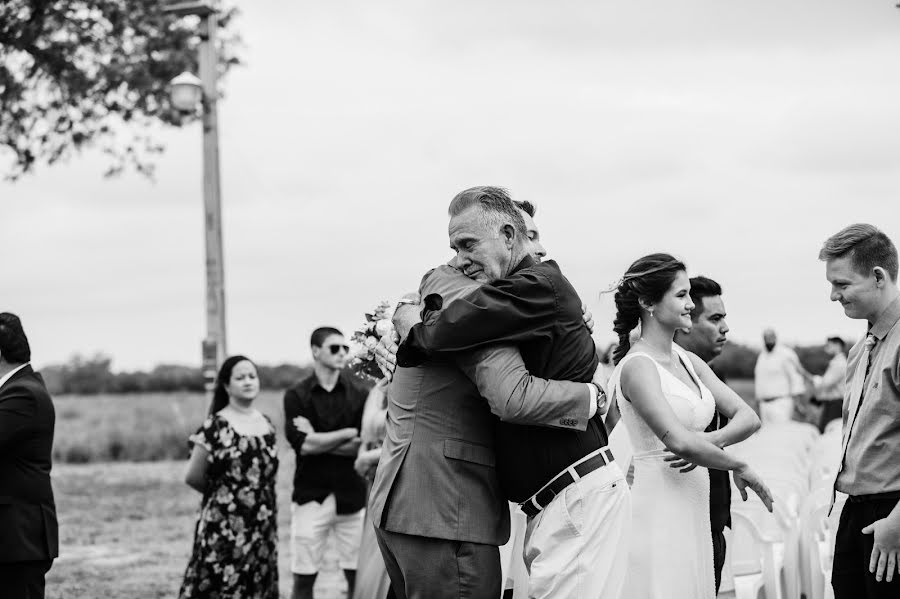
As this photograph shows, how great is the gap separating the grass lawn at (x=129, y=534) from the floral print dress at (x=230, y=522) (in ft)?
7.97

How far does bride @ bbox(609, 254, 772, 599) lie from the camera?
5.17 metres

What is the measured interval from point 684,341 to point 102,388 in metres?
33.2

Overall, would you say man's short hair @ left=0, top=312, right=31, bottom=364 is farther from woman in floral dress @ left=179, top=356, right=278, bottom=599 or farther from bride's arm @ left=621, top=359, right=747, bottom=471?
bride's arm @ left=621, top=359, right=747, bottom=471

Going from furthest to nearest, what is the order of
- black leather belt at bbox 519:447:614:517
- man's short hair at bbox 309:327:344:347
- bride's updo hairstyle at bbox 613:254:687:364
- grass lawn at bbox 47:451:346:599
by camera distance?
grass lawn at bbox 47:451:346:599, man's short hair at bbox 309:327:344:347, bride's updo hairstyle at bbox 613:254:687:364, black leather belt at bbox 519:447:614:517

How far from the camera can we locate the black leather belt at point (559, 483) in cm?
442

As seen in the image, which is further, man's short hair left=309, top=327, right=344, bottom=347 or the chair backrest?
man's short hair left=309, top=327, right=344, bottom=347

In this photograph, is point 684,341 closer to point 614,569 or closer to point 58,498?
point 614,569

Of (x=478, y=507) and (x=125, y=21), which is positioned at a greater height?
(x=125, y=21)

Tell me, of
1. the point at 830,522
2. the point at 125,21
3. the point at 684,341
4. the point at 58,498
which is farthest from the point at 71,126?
the point at 830,522

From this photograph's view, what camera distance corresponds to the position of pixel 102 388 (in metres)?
37.4

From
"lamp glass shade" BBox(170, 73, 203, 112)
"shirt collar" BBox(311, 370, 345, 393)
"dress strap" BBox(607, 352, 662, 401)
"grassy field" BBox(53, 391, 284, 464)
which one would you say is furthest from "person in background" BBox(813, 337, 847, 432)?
"dress strap" BBox(607, 352, 662, 401)

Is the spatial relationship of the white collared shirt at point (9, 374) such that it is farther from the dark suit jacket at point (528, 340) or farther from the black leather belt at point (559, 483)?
the black leather belt at point (559, 483)

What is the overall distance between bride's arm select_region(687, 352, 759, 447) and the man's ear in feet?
5.01

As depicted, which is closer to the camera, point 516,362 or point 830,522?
point 516,362
